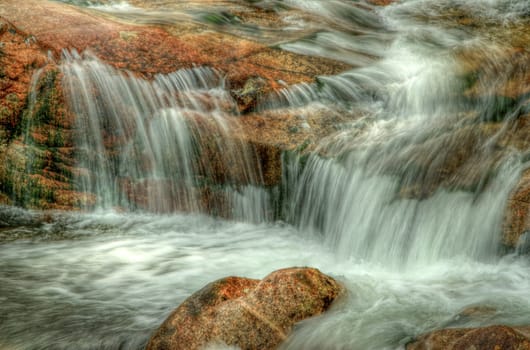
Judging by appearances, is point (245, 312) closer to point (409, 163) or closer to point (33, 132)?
point (409, 163)

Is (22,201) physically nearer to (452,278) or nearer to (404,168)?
(404,168)

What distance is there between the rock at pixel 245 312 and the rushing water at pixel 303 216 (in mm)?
171

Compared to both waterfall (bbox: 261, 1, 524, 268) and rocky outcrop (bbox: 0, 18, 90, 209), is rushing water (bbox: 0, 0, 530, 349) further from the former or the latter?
rocky outcrop (bbox: 0, 18, 90, 209)

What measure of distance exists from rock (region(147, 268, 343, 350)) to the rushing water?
0.56 feet

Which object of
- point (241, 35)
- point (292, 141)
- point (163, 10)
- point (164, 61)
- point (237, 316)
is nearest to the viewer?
point (237, 316)

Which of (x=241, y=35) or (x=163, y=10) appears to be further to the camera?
(x=163, y=10)

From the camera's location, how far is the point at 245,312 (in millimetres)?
4254

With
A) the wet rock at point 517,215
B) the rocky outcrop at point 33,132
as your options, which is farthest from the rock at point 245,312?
the rocky outcrop at point 33,132

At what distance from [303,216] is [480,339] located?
4.18 metres

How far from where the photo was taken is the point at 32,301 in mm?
5406

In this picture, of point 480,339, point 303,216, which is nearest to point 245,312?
→ point 480,339

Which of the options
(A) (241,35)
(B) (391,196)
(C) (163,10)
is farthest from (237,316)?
(C) (163,10)

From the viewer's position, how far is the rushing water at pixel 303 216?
16.2 ft

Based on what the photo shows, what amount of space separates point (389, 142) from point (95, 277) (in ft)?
13.8
